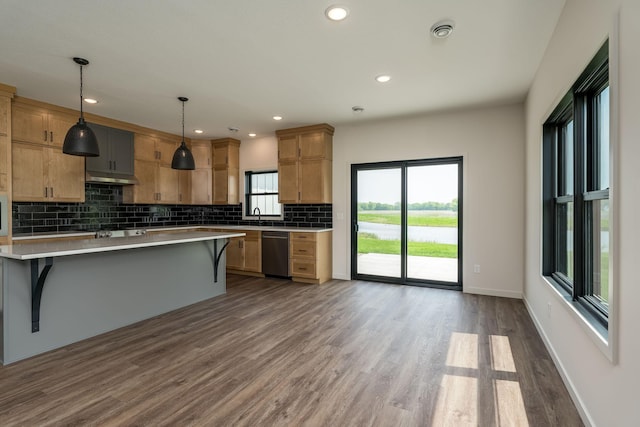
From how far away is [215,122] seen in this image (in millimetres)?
5281

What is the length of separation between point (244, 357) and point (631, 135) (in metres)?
2.78

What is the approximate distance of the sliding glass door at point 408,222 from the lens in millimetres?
4836

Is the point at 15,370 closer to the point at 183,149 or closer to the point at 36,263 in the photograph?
the point at 36,263

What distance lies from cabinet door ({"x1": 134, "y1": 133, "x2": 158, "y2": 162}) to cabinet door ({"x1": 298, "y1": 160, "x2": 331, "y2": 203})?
2.64 metres

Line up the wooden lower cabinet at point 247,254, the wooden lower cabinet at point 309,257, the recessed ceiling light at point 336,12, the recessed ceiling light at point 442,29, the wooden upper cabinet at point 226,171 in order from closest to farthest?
the recessed ceiling light at point 336,12, the recessed ceiling light at point 442,29, the wooden lower cabinet at point 309,257, the wooden lower cabinet at point 247,254, the wooden upper cabinet at point 226,171

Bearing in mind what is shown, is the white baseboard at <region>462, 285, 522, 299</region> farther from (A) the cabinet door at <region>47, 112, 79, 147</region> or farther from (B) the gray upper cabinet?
(A) the cabinet door at <region>47, 112, 79, 147</region>

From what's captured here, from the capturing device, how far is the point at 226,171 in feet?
21.2

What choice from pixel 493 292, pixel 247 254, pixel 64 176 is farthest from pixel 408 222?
pixel 64 176

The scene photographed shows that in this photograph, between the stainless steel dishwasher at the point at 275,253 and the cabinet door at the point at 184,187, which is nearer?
the stainless steel dishwasher at the point at 275,253

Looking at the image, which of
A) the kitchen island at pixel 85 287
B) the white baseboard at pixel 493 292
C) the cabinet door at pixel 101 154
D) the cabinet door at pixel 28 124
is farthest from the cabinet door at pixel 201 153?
the white baseboard at pixel 493 292

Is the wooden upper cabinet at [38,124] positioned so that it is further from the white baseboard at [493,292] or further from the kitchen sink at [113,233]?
the white baseboard at [493,292]

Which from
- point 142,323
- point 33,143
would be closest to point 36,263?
point 142,323

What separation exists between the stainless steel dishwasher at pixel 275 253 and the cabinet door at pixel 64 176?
9.27 feet

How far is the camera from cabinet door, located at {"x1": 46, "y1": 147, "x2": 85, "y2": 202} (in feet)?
14.6
